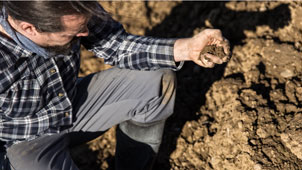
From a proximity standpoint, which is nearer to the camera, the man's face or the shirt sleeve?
the man's face

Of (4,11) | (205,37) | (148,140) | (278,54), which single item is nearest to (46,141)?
(148,140)

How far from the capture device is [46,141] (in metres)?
1.75

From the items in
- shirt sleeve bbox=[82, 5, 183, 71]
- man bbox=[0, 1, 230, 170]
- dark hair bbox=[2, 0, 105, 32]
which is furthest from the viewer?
shirt sleeve bbox=[82, 5, 183, 71]

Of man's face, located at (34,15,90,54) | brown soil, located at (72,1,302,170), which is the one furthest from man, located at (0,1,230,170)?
brown soil, located at (72,1,302,170)

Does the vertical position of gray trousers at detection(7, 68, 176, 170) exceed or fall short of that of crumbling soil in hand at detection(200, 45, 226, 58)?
it falls short

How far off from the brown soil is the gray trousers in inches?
16.2

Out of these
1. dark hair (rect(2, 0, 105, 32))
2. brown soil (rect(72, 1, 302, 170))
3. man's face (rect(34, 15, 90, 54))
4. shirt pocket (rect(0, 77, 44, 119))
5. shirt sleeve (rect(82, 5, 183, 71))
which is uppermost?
dark hair (rect(2, 0, 105, 32))

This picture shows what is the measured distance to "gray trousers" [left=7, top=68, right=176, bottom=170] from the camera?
1.72 m

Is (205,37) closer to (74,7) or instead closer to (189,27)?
(74,7)

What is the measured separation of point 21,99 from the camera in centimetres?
158

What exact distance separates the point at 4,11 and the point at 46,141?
68cm

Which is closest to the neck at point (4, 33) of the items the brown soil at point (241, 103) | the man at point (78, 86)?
the man at point (78, 86)

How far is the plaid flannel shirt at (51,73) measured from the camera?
5.02 feet

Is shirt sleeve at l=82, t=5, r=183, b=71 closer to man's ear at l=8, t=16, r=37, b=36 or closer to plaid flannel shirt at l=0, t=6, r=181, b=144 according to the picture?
plaid flannel shirt at l=0, t=6, r=181, b=144
